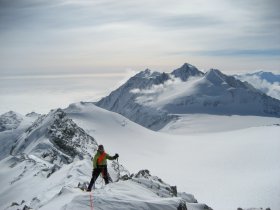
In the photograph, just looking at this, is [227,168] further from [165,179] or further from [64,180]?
[64,180]

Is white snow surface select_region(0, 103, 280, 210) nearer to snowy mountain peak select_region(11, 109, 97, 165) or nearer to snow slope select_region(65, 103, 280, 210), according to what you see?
snow slope select_region(65, 103, 280, 210)

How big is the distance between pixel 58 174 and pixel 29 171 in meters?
20.2

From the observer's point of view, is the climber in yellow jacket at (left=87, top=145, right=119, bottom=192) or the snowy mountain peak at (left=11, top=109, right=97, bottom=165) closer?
the climber in yellow jacket at (left=87, top=145, right=119, bottom=192)

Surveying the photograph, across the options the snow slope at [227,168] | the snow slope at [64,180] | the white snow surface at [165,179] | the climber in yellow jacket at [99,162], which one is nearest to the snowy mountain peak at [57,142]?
the snow slope at [64,180]

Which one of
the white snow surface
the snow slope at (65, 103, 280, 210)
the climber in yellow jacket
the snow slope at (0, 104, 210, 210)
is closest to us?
the snow slope at (0, 104, 210, 210)

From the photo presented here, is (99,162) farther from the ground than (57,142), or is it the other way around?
(57,142)

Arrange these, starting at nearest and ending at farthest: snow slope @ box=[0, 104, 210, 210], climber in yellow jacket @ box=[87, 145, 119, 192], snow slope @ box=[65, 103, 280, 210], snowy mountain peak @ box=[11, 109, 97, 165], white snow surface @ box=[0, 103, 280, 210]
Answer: snow slope @ box=[0, 104, 210, 210]
white snow surface @ box=[0, 103, 280, 210]
climber in yellow jacket @ box=[87, 145, 119, 192]
snow slope @ box=[65, 103, 280, 210]
snowy mountain peak @ box=[11, 109, 97, 165]

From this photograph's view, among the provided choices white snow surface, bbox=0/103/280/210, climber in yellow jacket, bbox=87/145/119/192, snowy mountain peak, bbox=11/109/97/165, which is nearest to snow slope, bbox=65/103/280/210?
white snow surface, bbox=0/103/280/210

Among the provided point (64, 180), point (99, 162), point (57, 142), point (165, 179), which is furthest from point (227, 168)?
point (99, 162)

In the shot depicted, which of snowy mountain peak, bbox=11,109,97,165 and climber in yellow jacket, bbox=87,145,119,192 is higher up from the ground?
snowy mountain peak, bbox=11,109,97,165

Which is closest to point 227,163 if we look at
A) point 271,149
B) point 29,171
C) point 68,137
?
point 271,149

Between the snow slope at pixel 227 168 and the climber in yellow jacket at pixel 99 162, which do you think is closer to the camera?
the climber in yellow jacket at pixel 99 162

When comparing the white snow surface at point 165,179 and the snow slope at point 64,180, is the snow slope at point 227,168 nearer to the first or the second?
the white snow surface at point 165,179

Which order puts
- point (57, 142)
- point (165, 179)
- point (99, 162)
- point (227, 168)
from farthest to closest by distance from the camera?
point (227, 168) < point (165, 179) < point (57, 142) < point (99, 162)
